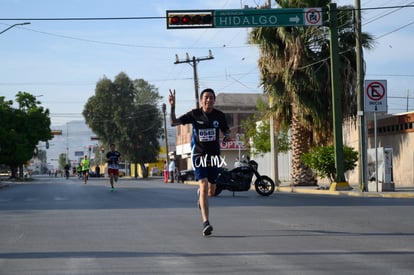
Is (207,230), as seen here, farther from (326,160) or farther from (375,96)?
(326,160)

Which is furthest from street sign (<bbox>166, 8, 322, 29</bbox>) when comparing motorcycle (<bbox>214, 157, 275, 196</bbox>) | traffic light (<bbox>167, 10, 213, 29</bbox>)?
motorcycle (<bbox>214, 157, 275, 196</bbox>)

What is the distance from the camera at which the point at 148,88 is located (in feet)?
320

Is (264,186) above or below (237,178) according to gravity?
below

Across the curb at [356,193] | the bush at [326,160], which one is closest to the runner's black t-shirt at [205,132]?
the curb at [356,193]

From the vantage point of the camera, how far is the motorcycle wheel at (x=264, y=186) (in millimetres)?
21609

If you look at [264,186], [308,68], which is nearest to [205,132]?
[264,186]

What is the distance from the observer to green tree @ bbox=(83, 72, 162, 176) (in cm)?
7663

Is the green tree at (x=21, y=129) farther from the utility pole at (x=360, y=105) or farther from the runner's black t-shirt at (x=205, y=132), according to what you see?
the runner's black t-shirt at (x=205, y=132)

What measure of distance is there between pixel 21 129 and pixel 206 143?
58.7 m

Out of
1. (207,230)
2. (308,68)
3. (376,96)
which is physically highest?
(308,68)

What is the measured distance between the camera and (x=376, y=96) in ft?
74.2

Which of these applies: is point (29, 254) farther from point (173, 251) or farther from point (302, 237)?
point (302, 237)

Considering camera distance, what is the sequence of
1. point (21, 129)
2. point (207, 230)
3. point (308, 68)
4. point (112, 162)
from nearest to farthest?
point (207, 230)
point (112, 162)
point (308, 68)
point (21, 129)

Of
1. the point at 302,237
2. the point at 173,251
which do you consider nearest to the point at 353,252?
the point at 302,237
